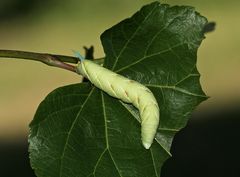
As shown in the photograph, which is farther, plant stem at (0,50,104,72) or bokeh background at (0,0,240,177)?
bokeh background at (0,0,240,177)

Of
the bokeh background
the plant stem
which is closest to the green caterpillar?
the plant stem

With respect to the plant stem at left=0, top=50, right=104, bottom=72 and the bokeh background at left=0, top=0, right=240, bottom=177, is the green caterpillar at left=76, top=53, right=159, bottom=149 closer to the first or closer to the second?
the plant stem at left=0, top=50, right=104, bottom=72

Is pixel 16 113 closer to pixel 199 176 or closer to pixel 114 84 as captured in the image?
pixel 199 176

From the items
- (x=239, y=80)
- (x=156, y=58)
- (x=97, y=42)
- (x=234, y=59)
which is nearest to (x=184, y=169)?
(x=239, y=80)

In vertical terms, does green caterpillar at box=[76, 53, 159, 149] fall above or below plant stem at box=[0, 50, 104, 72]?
below

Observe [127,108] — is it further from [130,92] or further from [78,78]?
[78,78]

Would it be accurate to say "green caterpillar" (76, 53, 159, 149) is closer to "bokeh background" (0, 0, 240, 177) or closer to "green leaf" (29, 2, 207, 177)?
"green leaf" (29, 2, 207, 177)
